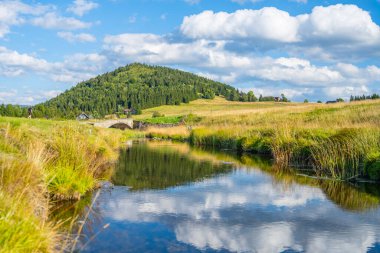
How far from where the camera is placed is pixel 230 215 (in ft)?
35.6

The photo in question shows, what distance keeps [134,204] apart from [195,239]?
11.0 ft

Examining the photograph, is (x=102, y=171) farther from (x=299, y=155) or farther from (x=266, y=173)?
(x=299, y=155)

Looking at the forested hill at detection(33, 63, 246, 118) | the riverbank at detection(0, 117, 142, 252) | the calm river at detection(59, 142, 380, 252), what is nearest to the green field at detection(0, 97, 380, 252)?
the riverbank at detection(0, 117, 142, 252)

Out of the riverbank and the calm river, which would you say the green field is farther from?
the calm river

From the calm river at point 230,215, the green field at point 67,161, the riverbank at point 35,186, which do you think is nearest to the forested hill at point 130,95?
the green field at point 67,161

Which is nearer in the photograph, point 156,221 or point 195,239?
point 195,239

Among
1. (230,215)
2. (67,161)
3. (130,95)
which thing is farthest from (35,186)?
(130,95)

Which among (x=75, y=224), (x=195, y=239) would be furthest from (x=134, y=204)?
(x=195, y=239)

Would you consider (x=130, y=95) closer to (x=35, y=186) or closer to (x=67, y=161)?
(x=67, y=161)

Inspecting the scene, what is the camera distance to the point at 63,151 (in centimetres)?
1248

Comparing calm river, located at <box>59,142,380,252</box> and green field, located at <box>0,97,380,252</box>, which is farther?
calm river, located at <box>59,142,380,252</box>

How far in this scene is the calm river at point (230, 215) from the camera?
8586 millimetres

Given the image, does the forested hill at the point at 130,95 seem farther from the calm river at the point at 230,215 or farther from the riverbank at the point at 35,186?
the riverbank at the point at 35,186

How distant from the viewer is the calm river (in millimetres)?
8586
